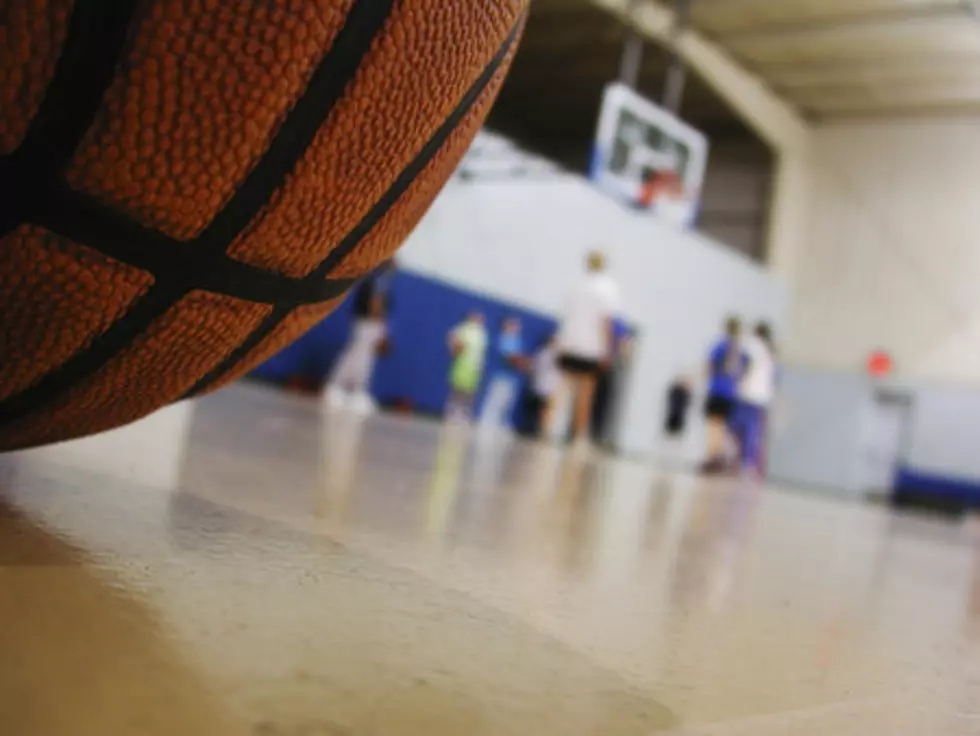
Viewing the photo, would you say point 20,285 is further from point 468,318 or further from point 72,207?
point 468,318

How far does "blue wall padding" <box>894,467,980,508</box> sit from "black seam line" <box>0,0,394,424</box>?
38.7 ft

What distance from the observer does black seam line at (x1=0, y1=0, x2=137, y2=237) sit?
0.52 meters

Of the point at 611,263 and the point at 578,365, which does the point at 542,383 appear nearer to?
A: the point at 611,263

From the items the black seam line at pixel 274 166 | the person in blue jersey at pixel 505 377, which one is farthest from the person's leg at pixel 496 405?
the black seam line at pixel 274 166

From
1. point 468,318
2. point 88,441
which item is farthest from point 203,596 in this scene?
point 468,318

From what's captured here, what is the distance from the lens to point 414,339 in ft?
29.1

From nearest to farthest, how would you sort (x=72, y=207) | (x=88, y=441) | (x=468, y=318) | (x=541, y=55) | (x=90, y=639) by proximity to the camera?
1. (x=90, y=639)
2. (x=72, y=207)
3. (x=88, y=441)
4. (x=468, y=318)
5. (x=541, y=55)

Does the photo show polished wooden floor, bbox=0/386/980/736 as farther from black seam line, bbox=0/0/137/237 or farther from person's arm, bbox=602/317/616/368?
person's arm, bbox=602/317/616/368

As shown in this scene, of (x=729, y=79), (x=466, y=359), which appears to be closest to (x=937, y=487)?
(x=729, y=79)

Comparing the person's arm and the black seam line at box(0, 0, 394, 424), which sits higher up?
the person's arm

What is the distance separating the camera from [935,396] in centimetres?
1150

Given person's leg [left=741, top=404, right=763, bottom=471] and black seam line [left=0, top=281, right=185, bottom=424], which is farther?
person's leg [left=741, top=404, right=763, bottom=471]

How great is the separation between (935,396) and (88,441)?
1190 centimetres

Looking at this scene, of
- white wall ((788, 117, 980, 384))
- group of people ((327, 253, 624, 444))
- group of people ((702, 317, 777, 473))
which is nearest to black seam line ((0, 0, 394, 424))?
group of people ((327, 253, 624, 444))
